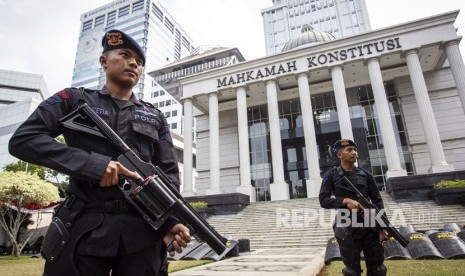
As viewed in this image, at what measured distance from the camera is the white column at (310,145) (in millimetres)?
21375

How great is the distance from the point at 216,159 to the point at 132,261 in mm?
→ 23553

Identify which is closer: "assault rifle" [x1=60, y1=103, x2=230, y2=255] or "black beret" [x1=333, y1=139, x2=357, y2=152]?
"assault rifle" [x1=60, y1=103, x2=230, y2=255]

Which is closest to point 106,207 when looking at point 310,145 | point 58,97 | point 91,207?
point 91,207

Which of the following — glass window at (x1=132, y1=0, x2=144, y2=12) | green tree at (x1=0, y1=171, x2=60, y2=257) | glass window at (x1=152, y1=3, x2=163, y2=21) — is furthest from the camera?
glass window at (x1=152, y1=3, x2=163, y2=21)

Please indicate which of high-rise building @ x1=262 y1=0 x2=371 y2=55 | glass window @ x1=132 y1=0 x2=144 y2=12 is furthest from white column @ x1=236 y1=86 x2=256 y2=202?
glass window @ x1=132 y1=0 x2=144 y2=12

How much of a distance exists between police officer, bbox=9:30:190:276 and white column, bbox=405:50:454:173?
22.1m

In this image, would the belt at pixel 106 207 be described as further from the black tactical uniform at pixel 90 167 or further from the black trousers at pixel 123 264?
the black trousers at pixel 123 264

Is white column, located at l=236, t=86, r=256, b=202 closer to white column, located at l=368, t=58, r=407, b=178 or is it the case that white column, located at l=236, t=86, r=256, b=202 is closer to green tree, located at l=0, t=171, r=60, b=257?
white column, located at l=368, t=58, r=407, b=178

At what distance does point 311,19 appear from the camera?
69.6m

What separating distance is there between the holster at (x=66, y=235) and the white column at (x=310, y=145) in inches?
809

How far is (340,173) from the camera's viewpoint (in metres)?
4.16

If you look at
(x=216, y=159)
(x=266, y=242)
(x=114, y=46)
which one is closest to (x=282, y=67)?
(x=216, y=159)

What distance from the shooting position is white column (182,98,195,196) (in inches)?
983

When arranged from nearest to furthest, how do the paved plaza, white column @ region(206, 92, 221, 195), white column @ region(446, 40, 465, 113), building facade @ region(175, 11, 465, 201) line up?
the paved plaza, white column @ region(446, 40, 465, 113), building facade @ region(175, 11, 465, 201), white column @ region(206, 92, 221, 195)
